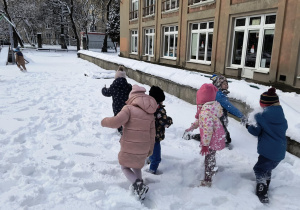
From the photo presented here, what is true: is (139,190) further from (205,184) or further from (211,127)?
(211,127)

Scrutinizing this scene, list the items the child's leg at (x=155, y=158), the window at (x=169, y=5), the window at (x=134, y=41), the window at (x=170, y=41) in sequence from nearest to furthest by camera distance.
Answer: the child's leg at (x=155, y=158) < the window at (x=169, y=5) < the window at (x=170, y=41) < the window at (x=134, y=41)

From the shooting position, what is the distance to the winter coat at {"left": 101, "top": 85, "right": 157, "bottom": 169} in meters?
2.91

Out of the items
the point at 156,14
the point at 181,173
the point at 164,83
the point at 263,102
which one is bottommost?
the point at 181,173

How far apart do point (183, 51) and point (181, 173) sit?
42.0 ft

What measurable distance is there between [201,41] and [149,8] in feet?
25.9

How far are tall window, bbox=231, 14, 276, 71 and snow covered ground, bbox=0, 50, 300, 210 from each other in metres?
5.82

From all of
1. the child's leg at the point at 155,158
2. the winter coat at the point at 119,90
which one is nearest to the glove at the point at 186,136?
the child's leg at the point at 155,158

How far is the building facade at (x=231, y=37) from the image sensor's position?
914cm

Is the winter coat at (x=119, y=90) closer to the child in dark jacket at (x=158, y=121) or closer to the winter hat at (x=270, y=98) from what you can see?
the child in dark jacket at (x=158, y=121)

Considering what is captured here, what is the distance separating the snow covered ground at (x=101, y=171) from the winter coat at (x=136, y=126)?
52cm

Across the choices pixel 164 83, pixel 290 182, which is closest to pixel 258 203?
pixel 290 182

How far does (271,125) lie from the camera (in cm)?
287

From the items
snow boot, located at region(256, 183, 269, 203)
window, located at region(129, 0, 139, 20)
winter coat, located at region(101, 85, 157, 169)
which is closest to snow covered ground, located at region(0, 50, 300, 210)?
snow boot, located at region(256, 183, 269, 203)

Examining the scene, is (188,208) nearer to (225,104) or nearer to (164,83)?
(225,104)
